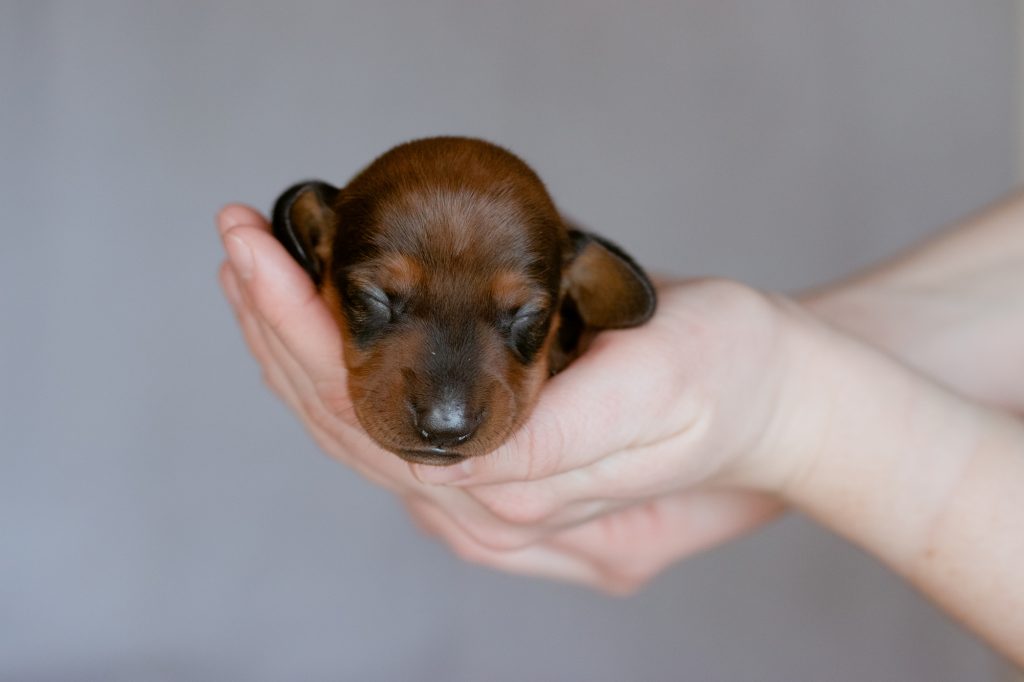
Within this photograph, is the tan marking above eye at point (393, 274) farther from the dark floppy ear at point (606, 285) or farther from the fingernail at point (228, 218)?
the dark floppy ear at point (606, 285)

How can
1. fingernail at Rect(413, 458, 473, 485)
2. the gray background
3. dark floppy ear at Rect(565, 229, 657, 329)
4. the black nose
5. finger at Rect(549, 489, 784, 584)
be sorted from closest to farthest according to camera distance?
1. the black nose
2. fingernail at Rect(413, 458, 473, 485)
3. dark floppy ear at Rect(565, 229, 657, 329)
4. finger at Rect(549, 489, 784, 584)
5. the gray background

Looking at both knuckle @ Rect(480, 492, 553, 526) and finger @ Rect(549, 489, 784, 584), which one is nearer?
knuckle @ Rect(480, 492, 553, 526)

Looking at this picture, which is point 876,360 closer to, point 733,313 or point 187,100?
point 733,313

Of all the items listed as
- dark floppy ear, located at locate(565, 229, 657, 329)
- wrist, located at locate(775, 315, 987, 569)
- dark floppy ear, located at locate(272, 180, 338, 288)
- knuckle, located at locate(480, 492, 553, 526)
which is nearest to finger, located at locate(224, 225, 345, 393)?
dark floppy ear, located at locate(272, 180, 338, 288)

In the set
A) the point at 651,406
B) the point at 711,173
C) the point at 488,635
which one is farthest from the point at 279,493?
the point at 651,406

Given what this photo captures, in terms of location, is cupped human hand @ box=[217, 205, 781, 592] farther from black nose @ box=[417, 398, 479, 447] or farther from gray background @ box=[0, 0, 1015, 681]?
gray background @ box=[0, 0, 1015, 681]

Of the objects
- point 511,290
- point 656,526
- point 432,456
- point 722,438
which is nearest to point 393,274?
point 511,290

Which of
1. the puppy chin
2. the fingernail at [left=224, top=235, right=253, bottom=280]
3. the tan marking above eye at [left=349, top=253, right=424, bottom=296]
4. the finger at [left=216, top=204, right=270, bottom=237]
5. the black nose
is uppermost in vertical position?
the finger at [left=216, top=204, right=270, bottom=237]

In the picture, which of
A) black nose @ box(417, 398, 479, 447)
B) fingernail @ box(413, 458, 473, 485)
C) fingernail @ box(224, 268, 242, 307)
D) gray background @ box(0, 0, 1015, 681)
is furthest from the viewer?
gray background @ box(0, 0, 1015, 681)
